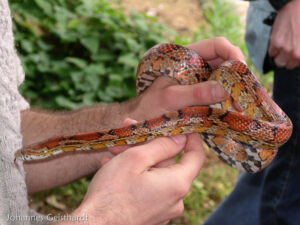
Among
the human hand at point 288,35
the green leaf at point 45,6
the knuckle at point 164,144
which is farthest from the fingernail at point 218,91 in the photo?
the green leaf at point 45,6

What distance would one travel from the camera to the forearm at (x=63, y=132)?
2717 mm

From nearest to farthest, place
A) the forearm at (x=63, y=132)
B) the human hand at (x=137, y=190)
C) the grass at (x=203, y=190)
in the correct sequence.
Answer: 1. the human hand at (x=137, y=190)
2. the forearm at (x=63, y=132)
3. the grass at (x=203, y=190)

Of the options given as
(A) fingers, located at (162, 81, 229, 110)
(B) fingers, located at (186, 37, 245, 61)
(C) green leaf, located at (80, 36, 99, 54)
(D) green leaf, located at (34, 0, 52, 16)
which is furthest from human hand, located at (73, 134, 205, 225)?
(D) green leaf, located at (34, 0, 52, 16)

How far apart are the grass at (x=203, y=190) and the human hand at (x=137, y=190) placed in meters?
2.06

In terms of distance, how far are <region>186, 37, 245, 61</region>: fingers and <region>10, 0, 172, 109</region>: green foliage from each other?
2.43 metres

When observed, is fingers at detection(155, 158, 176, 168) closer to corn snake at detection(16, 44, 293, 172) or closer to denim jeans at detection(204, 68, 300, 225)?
corn snake at detection(16, 44, 293, 172)

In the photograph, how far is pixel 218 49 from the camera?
9.20 feet

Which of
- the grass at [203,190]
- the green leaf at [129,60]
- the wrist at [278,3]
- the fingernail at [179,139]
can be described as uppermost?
the wrist at [278,3]

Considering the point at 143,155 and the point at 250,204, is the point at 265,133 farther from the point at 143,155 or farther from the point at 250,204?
the point at 250,204

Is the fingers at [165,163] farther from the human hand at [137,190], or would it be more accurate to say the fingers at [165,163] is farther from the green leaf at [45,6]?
the green leaf at [45,6]

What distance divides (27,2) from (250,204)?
4581 millimetres

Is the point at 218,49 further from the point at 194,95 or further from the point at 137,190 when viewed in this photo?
the point at 137,190

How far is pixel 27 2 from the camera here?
17.7 feet

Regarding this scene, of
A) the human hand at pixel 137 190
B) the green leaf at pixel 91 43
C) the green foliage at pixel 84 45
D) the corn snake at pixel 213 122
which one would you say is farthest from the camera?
the green leaf at pixel 91 43
